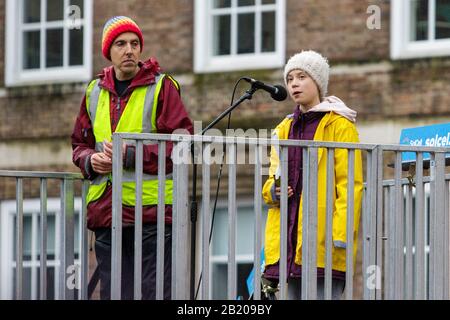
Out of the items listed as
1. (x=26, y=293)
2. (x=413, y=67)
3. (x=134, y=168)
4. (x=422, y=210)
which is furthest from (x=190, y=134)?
(x=413, y=67)

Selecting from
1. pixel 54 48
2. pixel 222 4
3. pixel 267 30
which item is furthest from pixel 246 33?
pixel 54 48

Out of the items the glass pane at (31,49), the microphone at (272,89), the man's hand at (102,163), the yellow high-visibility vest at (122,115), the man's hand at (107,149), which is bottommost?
the man's hand at (102,163)

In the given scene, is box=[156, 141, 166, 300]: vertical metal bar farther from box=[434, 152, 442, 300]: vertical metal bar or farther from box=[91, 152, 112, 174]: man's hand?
box=[434, 152, 442, 300]: vertical metal bar

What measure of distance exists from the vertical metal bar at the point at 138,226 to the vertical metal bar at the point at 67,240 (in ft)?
4.80

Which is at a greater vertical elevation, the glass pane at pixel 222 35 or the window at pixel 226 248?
the glass pane at pixel 222 35

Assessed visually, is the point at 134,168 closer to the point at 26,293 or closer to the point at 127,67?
the point at 127,67

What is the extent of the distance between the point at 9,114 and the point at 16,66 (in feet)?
1.91

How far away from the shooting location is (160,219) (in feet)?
31.0

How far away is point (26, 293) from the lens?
466 inches

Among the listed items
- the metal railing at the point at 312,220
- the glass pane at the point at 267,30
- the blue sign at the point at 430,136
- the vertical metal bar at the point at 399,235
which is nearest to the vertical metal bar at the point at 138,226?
the metal railing at the point at 312,220

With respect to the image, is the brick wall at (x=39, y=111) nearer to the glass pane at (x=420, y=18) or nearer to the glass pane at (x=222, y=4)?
the glass pane at (x=222, y=4)

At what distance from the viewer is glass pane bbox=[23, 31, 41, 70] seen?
22.3m

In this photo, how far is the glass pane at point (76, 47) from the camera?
2195cm
